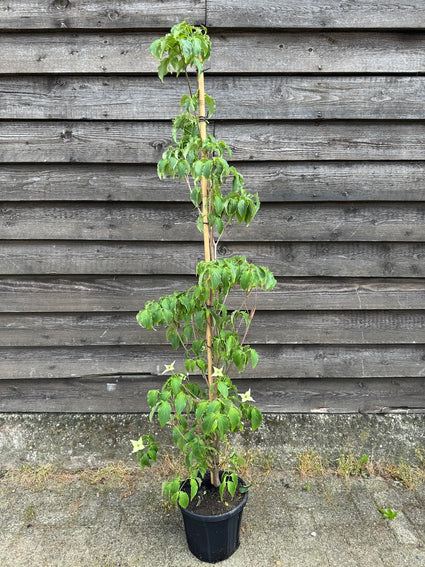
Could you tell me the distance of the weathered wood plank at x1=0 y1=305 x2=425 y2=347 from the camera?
9.13 feet

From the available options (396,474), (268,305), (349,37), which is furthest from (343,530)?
(349,37)

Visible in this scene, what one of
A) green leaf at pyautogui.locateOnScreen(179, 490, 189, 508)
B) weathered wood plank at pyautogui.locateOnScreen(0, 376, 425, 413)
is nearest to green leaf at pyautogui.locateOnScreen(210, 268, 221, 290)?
green leaf at pyautogui.locateOnScreen(179, 490, 189, 508)

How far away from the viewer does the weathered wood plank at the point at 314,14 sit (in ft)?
8.07

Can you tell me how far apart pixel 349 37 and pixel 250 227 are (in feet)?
3.86

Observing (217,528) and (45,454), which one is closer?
(217,528)

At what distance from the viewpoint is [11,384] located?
2869mm

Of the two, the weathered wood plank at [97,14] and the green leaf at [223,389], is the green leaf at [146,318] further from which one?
the weathered wood plank at [97,14]

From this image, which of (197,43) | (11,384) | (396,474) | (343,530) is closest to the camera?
(197,43)

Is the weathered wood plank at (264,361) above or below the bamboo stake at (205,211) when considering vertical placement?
below

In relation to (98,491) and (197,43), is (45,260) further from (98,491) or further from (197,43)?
(197,43)

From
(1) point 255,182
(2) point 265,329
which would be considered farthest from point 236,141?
(2) point 265,329

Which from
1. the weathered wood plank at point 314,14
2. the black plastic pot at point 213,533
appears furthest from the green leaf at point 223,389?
the weathered wood plank at point 314,14

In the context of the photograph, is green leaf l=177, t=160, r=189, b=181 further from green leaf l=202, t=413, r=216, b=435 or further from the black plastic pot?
the black plastic pot

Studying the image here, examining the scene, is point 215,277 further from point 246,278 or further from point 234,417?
point 234,417
